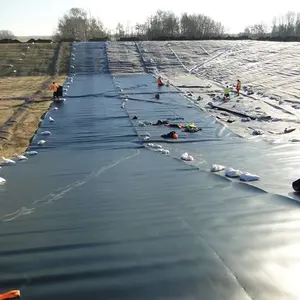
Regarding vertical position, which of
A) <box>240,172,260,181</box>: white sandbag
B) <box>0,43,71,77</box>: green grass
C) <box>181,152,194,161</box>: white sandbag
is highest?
<box>0,43,71,77</box>: green grass

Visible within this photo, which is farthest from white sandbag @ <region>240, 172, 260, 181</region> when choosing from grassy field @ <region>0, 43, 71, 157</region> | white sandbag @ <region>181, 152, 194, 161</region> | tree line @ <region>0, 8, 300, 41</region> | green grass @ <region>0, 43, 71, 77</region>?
tree line @ <region>0, 8, 300, 41</region>

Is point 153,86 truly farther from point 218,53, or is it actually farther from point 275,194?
point 275,194

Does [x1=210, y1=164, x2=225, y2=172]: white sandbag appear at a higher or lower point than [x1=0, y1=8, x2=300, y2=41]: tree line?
lower

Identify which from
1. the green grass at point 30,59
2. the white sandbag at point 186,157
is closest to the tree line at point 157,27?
the green grass at point 30,59

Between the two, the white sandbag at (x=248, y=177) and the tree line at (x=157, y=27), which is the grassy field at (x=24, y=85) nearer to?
the white sandbag at (x=248, y=177)

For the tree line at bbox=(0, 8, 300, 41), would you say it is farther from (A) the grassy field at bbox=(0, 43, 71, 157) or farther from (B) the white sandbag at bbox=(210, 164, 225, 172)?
(B) the white sandbag at bbox=(210, 164, 225, 172)

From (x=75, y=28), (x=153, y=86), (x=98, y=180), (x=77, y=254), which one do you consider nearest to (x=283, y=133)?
(x=98, y=180)

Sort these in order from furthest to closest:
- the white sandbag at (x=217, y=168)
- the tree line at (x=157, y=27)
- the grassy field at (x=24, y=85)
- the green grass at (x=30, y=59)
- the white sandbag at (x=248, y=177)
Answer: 1. the tree line at (x=157, y=27)
2. the green grass at (x=30, y=59)
3. the grassy field at (x=24, y=85)
4. the white sandbag at (x=217, y=168)
5. the white sandbag at (x=248, y=177)

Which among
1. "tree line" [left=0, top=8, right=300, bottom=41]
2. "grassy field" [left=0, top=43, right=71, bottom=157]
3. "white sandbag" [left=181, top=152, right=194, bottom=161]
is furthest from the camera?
"tree line" [left=0, top=8, right=300, bottom=41]

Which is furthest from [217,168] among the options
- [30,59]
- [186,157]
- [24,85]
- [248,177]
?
[30,59]
